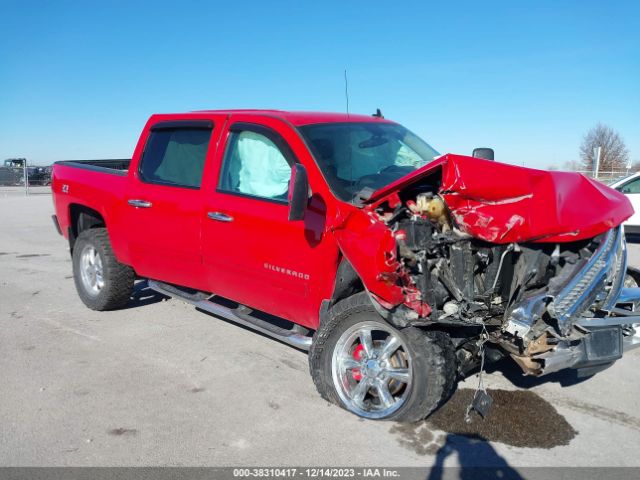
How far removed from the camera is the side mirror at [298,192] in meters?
3.62

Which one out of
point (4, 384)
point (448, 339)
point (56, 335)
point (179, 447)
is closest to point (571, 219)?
point (448, 339)

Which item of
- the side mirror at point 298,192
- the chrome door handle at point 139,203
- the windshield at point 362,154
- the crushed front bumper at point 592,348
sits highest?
the windshield at point 362,154

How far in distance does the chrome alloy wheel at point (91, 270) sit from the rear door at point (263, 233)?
189 cm

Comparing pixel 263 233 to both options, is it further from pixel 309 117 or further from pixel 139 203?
pixel 139 203

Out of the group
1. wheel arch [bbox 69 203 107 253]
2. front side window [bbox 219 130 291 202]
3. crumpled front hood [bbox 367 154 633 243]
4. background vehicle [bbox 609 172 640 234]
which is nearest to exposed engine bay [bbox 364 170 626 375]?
crumpled front hood [bbox 367 154 633 243]

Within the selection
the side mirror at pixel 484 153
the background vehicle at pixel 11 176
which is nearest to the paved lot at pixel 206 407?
the side mirror at pixel 484 153

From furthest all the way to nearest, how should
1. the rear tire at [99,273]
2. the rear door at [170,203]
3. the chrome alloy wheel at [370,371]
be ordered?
the rear tire at [99,273] < the rear door at [170,203] < the chrome alloy wheel at [370,371]

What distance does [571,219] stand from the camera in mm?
3080

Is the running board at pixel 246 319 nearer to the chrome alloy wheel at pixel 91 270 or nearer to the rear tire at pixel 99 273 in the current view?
the rear tire at pixel 99 273

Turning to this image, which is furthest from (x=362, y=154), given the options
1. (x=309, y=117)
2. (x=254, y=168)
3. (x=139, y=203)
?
(x=139, y=203)

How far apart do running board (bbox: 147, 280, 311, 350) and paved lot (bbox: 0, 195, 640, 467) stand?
1.13 ft

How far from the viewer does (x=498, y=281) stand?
338 cm

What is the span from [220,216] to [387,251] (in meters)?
1.63

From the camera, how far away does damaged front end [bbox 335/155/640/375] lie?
3139mm
